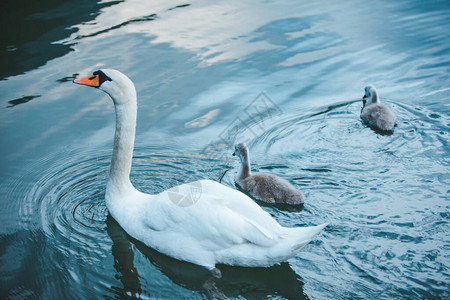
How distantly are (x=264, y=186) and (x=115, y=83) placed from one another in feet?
6.79

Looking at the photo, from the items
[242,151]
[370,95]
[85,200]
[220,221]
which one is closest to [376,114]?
[370,95]

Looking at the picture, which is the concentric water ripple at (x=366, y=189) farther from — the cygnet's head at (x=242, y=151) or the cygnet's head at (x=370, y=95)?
the cygnet's head at (x=242, y=151)

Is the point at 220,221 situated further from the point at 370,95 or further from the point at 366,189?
the point at 370,95

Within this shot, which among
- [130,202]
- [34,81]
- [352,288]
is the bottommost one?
[352,288]

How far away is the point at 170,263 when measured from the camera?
468 cm

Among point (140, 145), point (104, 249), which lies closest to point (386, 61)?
point (140, 145)

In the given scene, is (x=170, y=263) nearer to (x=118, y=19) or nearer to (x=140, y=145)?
(x=140, y=145)

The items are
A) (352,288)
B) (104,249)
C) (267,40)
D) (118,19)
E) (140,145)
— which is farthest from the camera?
(118,19)

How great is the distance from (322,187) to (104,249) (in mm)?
2572

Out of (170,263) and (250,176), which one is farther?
(250,176)

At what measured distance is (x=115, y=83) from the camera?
5.04 metres

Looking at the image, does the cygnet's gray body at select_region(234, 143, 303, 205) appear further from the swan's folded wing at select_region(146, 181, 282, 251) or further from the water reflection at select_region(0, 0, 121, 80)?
the water reflection at select_region(0, 0, 121, 80)

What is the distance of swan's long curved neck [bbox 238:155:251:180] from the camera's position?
6.09m

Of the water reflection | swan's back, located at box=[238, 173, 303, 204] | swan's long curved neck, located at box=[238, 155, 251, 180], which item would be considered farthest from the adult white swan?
the water reflection
